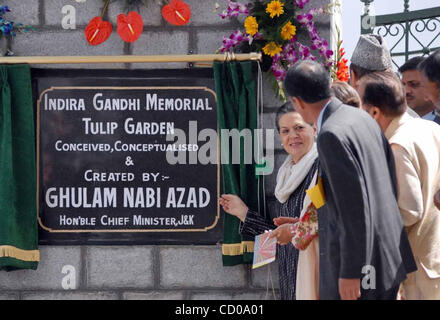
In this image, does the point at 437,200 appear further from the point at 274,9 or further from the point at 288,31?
the point at 274,9

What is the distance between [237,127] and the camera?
4.86 metres

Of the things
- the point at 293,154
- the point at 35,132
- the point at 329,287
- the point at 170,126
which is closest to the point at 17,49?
the point at 35,132

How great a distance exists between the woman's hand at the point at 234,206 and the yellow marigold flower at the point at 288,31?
1.08m

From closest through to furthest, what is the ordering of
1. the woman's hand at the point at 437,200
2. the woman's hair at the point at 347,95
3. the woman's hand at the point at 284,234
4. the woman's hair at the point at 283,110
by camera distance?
the woman's hand at the point at 437,200 < the woman's hair at the point at 347,95 < the woman's hand at the point at 284,234 < the woman's hair at the point at 283,110

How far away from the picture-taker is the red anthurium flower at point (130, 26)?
4906 millimetres

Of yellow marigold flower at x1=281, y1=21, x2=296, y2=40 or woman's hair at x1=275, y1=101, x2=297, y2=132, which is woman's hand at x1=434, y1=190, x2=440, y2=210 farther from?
yellow marigold flower at x1=281, y1=21, x2=296, y2=40

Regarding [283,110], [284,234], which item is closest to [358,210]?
[284,234]

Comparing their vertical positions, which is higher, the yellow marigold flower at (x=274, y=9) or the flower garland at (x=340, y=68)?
the yellow marigold flower at (x=274, y=9)

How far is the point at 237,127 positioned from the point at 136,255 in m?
1.09

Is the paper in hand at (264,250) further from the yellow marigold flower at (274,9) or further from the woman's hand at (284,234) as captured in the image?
the yellow marigold flower at (274,9)

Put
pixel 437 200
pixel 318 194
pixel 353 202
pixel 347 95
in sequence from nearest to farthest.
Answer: pixel 353 202, pixel 318 194, pixel 437 200, pixel 347 95

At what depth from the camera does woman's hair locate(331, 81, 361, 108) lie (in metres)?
3.79

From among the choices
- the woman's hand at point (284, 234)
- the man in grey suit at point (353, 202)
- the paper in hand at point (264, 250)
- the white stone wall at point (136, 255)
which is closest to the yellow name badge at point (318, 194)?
the man in grey suit at point (353, 202)

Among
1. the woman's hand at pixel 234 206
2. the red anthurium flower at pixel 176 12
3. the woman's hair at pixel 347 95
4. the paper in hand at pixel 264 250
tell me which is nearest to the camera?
the woman's hair at pixel 347 95
